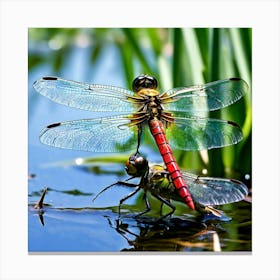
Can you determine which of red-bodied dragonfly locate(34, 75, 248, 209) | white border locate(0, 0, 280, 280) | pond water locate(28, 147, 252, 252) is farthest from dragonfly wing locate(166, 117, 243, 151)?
pond water locate(28, 147, 252, 252)

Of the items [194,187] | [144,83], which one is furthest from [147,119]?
[194,187]

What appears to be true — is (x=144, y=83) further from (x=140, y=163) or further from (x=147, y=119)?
(x=140, y=163)

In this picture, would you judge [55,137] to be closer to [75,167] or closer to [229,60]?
[75,167]

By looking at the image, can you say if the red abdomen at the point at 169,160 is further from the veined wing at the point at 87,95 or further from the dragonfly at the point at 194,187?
the veined wing at the point at 87,95

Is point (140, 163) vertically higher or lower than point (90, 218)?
higher

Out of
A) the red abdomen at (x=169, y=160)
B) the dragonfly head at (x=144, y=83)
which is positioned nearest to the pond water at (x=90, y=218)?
the red abdomen at (x=169, y=160)

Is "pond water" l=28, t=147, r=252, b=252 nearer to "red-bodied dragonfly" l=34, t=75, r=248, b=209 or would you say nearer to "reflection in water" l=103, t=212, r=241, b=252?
"reflection in water" l=103, t=212, r=241, b=252
